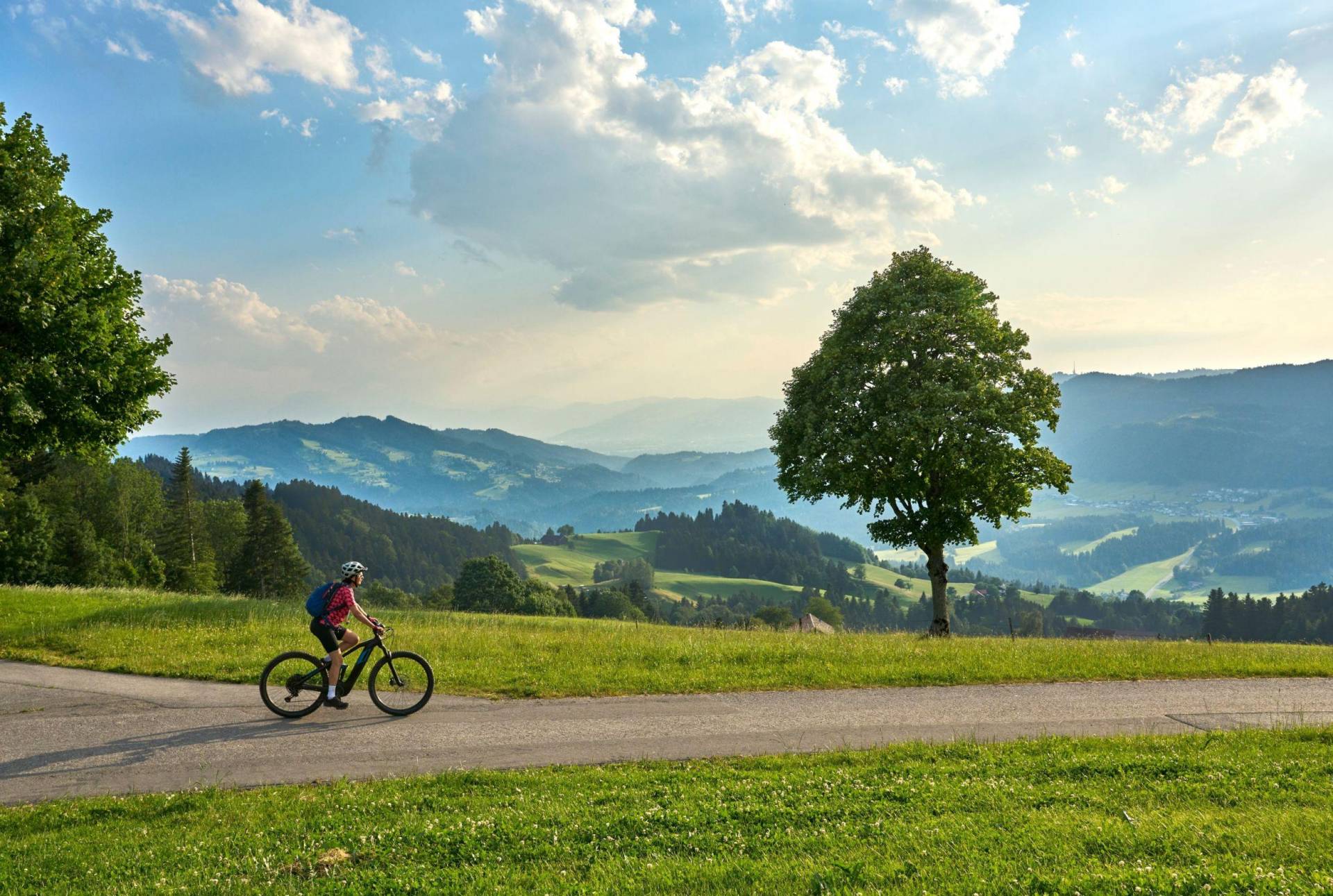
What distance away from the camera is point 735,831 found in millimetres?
7973

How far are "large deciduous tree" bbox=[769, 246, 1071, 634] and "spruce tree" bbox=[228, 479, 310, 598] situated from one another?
69.4 m

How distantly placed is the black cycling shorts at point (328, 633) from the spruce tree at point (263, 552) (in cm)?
7453

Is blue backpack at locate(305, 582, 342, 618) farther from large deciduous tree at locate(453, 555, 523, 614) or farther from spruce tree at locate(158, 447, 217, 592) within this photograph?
large deciduous tree at locate(453, 555, 523, 614)

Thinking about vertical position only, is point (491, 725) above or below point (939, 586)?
below

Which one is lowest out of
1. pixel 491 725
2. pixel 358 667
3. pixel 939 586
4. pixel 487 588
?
pixel 487 588

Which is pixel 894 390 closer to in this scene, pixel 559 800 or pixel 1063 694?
pixel 1063 694

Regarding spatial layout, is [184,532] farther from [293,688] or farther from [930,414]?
[930,414]

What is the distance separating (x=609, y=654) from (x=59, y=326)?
752 inches

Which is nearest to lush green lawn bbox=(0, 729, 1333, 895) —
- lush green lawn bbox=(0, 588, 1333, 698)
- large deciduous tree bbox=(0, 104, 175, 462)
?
lush green lawn bbox=(0, 588, 1333, 698)

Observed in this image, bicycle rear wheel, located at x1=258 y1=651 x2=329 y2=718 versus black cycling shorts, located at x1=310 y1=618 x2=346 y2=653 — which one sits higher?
black cycling shorts, located at x1=310 y1=618 x2=346 y2=653

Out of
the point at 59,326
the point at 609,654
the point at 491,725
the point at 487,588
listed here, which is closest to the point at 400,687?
the point at 491,725

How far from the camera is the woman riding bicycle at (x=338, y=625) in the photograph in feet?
45.2

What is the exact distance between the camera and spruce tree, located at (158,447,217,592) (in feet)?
265

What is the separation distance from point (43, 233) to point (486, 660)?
1922 centimetres
